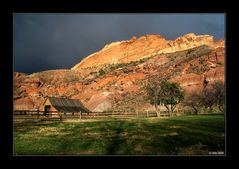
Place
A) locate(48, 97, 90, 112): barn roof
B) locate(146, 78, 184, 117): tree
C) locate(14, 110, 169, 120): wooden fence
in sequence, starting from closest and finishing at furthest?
1. locate(14, 110, 169, 120): wooden fence
2. locate(48, 97, 90, 112): barn roof
3. locate(146, 78, 184, 117): tree

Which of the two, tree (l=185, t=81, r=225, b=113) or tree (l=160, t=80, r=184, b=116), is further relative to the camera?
tree (l=160, t=80, r=184, b=116)

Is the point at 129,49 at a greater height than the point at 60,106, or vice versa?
the point at 129,49

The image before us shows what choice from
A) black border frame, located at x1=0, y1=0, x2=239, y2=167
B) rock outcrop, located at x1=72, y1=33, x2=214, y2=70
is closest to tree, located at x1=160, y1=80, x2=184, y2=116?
rock outcrop, located at x1=72, y1=33, x2=214, y2=70

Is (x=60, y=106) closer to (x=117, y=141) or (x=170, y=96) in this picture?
(x=117, y=141)

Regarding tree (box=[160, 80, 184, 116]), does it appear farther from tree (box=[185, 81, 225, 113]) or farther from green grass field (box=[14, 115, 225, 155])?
green grass field (box=[14, 115, 225, 155])

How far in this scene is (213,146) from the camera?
Answer: 31.0 feet

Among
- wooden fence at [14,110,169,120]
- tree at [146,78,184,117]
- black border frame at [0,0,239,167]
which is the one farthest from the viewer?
tree at [146,78,184,117]

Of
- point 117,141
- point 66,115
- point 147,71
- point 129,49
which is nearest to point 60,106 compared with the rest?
point 66,115
